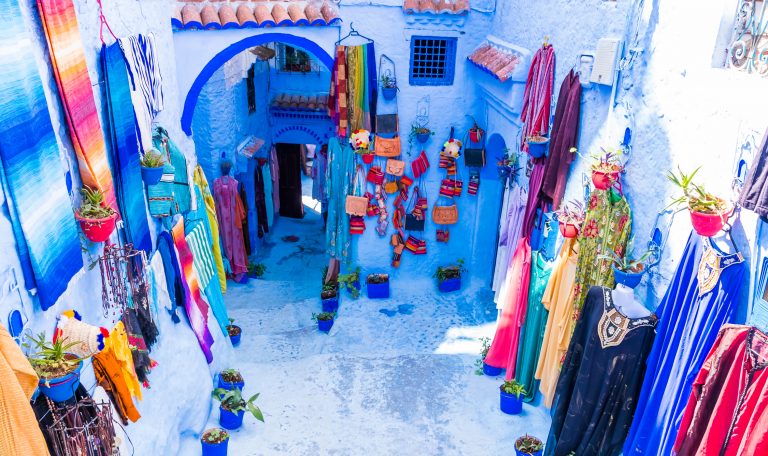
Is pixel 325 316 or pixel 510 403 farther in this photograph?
pixel 325 316

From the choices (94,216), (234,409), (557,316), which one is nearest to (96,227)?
(94,216)

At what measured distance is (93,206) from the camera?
4.53m

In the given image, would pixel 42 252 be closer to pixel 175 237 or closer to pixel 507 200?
pixel 175 237

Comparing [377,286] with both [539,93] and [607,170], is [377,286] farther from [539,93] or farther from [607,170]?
[607,170]

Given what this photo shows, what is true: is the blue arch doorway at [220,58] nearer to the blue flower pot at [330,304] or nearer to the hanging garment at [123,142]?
the hanging garment at [123,142]

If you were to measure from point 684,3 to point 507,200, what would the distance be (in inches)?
178

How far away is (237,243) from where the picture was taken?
11.5m

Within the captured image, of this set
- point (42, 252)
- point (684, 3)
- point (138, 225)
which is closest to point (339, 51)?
point (138, 225)

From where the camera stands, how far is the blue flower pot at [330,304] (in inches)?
399

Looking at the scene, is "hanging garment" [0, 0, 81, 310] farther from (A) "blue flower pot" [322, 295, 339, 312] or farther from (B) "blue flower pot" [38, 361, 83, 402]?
(A) "blue flower pot" [322, 295, 339, 312]

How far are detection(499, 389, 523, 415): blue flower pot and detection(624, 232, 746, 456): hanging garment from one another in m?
2.29

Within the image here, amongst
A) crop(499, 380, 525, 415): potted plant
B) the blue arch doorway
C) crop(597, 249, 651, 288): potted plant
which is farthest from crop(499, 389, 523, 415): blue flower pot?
the blue arch doorway

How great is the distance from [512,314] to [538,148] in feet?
7.37

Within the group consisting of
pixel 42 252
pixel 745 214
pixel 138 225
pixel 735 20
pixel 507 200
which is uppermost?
pixel 735 20
